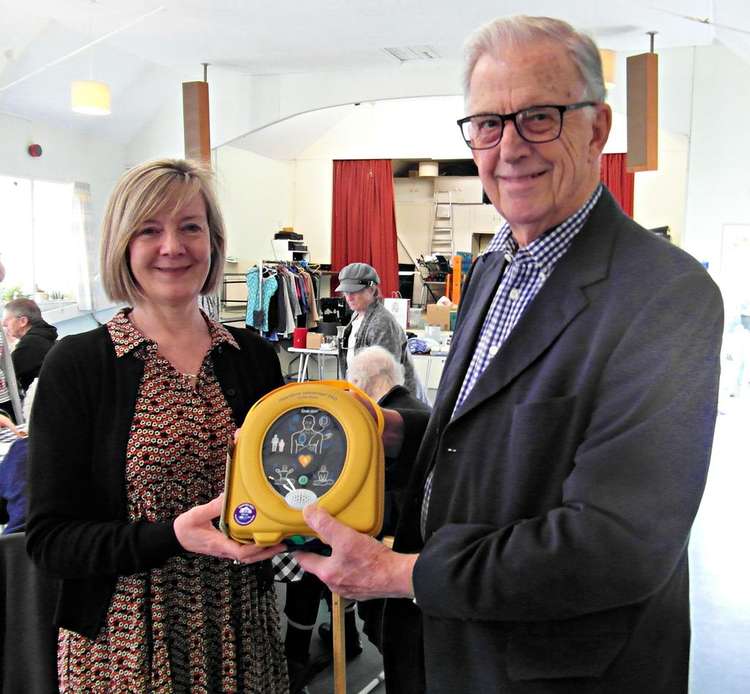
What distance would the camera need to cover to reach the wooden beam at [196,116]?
20.4ft

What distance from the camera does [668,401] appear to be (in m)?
0.77

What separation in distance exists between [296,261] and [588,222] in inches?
371

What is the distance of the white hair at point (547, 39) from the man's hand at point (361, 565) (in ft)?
2.13

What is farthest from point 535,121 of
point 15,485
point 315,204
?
point 315,204

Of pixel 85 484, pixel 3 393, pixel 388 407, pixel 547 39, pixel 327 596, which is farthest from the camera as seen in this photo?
pixel 3 393

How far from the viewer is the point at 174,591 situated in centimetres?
124

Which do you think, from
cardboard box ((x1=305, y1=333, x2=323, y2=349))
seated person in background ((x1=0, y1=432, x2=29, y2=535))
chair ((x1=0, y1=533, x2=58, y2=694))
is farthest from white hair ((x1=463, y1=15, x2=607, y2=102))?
cardboard box ((x1=305, y1=333, x2=323, y2=349))

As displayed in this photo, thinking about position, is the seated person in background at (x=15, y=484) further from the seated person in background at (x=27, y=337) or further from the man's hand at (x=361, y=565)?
the seated person in background at (x=27, y=337)

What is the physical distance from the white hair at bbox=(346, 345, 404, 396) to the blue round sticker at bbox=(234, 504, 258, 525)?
2135 millimetres

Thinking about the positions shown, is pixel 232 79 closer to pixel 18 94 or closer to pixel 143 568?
pixel 18 94

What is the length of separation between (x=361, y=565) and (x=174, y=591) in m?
0.50

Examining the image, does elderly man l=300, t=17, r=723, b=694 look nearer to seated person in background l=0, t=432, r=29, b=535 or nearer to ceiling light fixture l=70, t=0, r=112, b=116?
seated person in background l=0, t=432, r=29, b=535

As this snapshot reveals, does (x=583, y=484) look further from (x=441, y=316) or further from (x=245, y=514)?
(x=441, y=316)

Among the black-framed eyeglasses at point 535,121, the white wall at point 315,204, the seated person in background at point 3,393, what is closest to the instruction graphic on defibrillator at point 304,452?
the black-framed eyeglasses at point 535,121
